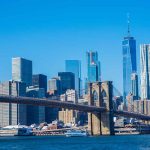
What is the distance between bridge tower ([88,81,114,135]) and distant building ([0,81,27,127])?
44533 mm

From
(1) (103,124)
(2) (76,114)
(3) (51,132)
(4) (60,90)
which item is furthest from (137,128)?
(4) (60,90)

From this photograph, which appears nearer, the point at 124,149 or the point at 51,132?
the point at 124,149

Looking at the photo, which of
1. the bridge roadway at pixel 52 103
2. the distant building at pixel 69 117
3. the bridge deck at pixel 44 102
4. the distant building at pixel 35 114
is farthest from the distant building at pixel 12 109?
the bridge deck at pixel 44 102

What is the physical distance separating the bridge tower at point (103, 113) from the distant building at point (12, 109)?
44533 mm

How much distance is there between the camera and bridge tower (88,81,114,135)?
86.9 metres

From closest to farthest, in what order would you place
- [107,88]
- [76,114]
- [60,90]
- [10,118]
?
[107,88], [10,118], [76,114], [60,90]

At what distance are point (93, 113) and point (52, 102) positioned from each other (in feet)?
46.4

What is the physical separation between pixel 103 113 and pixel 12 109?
5289 cm

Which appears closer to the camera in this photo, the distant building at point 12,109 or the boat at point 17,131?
the boat at point 17,131

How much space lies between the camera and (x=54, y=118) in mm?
152125

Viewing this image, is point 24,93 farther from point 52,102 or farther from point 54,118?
point 52,102

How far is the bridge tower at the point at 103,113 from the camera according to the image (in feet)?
285

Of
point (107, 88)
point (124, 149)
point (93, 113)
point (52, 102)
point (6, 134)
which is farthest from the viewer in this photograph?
point (6, 134)

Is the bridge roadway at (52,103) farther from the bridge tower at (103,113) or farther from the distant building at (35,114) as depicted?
the distant building at (35,114)
